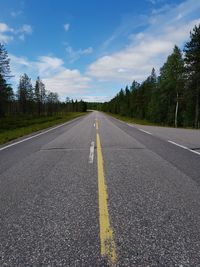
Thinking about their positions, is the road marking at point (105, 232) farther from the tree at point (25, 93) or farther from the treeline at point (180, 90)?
the tree at point (25, 93)

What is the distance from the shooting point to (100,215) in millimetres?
3693

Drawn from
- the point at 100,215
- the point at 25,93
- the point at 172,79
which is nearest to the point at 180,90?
the point at 172,79

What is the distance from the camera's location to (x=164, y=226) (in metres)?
3.35

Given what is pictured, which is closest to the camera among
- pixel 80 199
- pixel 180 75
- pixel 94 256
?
pixel 94 256

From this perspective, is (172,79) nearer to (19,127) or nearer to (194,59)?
(194,59)

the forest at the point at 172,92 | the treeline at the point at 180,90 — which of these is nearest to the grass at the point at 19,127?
the forest at the point at 172,92

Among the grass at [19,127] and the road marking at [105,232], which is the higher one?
the road marking at [105,232]

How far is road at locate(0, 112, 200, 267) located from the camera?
270 centimetres

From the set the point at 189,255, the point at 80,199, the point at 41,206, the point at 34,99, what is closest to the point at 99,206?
the point at 80,199

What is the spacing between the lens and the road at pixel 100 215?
8.87 ft

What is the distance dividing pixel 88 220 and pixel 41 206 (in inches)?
38.0

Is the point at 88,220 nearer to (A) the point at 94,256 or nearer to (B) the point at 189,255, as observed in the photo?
(A) the point at 94,256

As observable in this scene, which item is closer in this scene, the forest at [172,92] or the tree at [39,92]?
the forest at [172,92]

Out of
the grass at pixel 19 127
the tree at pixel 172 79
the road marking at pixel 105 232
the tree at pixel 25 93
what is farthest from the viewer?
the tree at pixel 25 93
